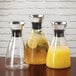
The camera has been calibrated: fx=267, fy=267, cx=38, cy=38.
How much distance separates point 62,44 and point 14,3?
134cm

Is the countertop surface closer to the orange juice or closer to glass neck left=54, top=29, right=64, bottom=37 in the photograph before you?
the orange juice

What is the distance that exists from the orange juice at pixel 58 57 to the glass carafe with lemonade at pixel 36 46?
6 cm

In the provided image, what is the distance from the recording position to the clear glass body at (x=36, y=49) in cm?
120

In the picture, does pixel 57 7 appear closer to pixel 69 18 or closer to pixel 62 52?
pixel 69 18

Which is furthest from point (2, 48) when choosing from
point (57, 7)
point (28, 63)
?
point (28, 63)

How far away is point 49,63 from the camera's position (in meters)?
1.15

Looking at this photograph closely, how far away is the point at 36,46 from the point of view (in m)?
1.20

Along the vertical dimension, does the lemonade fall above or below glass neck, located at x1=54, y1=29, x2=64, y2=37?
below

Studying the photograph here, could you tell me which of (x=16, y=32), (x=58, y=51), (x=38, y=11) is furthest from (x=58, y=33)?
(x=38, y=11)

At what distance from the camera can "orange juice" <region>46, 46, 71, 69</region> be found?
3.68 ft

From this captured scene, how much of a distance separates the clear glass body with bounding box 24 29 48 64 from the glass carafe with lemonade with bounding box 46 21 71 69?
60 mm

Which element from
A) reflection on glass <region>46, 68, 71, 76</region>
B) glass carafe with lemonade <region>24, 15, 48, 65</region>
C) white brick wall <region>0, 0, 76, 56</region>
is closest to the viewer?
reflection on glass <region>46, 68, 71, 76</region>

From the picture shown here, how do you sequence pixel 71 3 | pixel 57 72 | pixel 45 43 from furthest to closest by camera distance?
pixel 71 3, pixel 45 43, pixel 57 72

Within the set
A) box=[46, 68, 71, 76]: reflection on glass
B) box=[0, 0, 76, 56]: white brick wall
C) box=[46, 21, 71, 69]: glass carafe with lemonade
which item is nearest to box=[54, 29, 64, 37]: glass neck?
box=[46, 21, 71, 69]: glass carafe with lemonade
